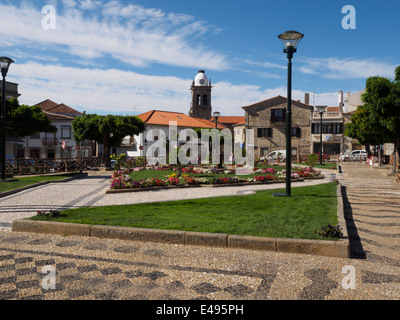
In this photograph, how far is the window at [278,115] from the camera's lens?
4872cm

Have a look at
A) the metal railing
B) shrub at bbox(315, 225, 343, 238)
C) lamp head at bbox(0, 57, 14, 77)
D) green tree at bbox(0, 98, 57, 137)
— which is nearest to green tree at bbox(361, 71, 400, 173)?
shrub at bbox(315, 225, 343, 238)

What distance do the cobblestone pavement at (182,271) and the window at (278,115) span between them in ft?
145

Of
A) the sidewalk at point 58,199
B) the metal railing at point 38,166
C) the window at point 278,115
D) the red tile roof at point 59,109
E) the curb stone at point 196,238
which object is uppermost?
the red tile roof at point 59,109

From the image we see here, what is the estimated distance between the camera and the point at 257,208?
7965mm

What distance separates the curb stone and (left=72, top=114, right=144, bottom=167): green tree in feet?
75.1

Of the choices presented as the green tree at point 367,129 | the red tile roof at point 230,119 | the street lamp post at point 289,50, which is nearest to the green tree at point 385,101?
the green tree at point 367,129

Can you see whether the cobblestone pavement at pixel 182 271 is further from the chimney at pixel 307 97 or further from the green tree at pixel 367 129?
the chimney at pixel 307 97

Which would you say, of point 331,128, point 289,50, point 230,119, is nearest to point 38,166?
point 289,50

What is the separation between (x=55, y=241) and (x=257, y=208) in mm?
4366

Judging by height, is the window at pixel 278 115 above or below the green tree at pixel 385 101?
above

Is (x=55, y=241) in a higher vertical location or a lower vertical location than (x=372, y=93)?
lower
